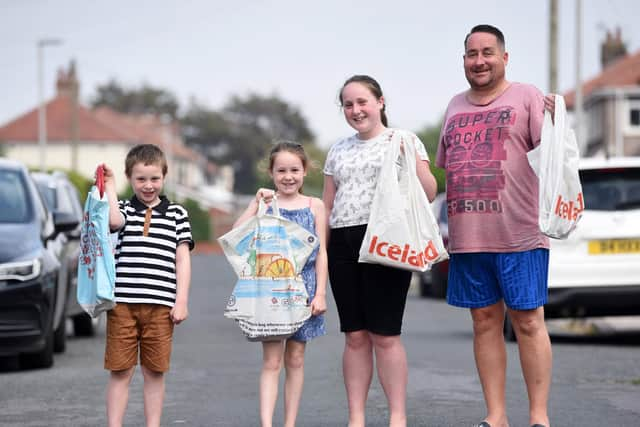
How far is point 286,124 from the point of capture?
11550 cm

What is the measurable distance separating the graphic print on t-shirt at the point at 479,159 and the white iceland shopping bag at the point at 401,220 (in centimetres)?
21

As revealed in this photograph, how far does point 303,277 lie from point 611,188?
590 cm

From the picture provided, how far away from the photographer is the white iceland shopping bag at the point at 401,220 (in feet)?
21.7

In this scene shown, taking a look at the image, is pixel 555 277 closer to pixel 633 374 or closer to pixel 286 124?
pixel 633 374

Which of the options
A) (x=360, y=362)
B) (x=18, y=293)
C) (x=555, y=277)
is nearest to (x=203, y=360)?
(x=18, y=293)

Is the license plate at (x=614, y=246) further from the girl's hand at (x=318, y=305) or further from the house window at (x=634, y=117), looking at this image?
the house window at (x=634, y=117)

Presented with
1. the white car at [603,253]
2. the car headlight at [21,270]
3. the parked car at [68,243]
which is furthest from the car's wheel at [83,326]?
the white car at [603,253]

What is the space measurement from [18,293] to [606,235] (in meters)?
5.11

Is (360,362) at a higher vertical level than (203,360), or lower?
higher

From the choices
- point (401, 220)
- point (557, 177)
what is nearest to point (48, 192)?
point (401, 220)

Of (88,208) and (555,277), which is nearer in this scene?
(88,208)

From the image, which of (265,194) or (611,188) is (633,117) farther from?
(265,194)

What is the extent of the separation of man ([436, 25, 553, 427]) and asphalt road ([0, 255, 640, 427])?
0.81 metres

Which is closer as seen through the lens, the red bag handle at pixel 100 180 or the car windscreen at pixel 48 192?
the red bag handle at pixel 100 180
